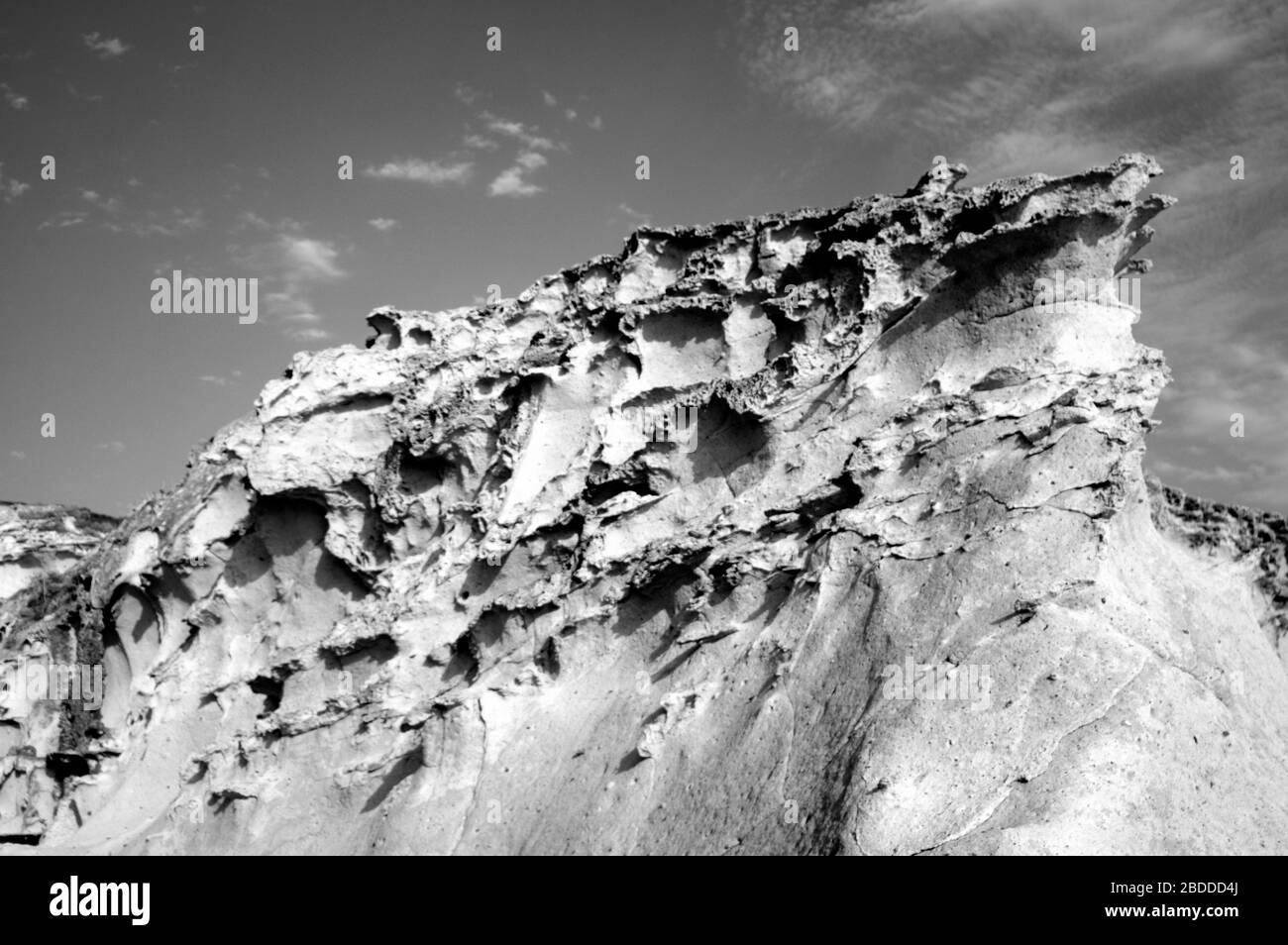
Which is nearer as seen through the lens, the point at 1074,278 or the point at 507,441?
the point at 1074,278

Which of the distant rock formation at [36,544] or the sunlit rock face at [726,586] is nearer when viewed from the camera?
the sunlit rock face at [726,586]

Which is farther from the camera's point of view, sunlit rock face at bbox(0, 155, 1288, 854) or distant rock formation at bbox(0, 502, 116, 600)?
distant rock formation at bbox(0, 502, 116, 600)

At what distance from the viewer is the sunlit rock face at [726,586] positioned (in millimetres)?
9531

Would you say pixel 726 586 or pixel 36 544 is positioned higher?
pixel 36 544

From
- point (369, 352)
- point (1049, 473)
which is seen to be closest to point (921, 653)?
point (1049, 473)

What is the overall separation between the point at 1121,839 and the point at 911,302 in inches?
260

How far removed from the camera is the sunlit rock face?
31.3ft

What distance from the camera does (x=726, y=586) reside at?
12289mm
